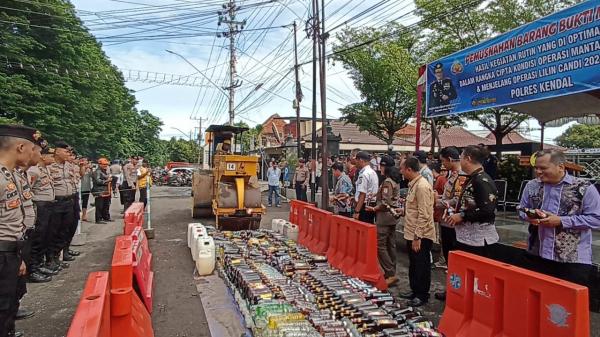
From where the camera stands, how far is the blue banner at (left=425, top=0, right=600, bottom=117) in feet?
18.4

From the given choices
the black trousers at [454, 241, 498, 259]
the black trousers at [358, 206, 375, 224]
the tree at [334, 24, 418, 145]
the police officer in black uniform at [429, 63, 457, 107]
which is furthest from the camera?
the tree at [334, 24, 418, 145]

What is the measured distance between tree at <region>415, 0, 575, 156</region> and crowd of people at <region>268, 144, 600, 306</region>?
1043 centimetres

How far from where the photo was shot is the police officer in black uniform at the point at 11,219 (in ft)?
11.5

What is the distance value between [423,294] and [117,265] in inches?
138

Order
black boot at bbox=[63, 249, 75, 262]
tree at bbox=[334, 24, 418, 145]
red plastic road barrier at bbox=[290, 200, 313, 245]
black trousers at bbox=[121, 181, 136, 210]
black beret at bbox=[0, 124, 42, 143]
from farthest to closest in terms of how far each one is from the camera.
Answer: tree at bbox=[334, 24, 418, 145] < black trousers at bbox=[121, 181, 136, 210] < red plastic road barrier at bbox=[290, 200, 313, 245] < black boot at bbox=[63, 249, 75, 262] < black beret at bbox=[0, 124, 42, 143]

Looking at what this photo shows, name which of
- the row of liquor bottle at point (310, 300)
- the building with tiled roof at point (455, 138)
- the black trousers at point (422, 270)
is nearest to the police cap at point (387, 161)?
the black trousers at point (422, 270)

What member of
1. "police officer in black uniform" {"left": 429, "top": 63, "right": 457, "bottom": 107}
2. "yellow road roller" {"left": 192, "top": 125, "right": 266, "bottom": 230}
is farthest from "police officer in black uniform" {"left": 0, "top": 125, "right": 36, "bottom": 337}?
"police officer in black uniform" {"left": 429, "top": 63, "right": 457, "bottom": 107}

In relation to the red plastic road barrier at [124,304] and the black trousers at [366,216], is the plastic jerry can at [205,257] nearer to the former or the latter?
the red plastic road barrier at [124,304]

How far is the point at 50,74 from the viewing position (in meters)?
24.3

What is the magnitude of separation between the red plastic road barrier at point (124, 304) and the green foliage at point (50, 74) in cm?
1943

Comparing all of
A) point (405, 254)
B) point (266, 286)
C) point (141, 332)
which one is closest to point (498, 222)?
point (405, 254)

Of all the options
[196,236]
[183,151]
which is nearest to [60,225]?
[196,236]

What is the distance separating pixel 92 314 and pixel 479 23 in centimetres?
1751

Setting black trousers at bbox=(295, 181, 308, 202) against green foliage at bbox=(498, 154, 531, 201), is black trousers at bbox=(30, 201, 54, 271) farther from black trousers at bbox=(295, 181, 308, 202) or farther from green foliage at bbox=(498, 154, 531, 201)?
green foliage at bbox=(498, 154, 531, 201)
